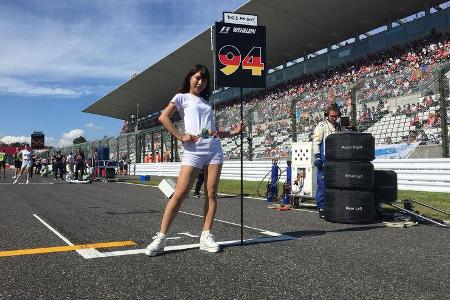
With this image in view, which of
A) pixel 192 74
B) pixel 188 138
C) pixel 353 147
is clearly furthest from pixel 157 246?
pixel 353 147

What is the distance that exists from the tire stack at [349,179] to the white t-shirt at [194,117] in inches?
106

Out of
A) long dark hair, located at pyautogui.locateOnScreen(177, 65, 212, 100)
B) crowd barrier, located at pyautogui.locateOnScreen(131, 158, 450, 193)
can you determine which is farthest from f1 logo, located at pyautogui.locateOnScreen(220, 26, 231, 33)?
crowd barrier, located at pyautogui.locateOnScreen(131, 158, 450, 193)

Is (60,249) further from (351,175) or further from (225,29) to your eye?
(351,175)

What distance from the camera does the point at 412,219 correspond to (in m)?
6.42

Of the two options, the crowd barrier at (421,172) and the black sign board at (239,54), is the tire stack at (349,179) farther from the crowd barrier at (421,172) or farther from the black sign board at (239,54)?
the crowd barrier at (421,172)

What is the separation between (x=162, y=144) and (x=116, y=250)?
22597 millimetres

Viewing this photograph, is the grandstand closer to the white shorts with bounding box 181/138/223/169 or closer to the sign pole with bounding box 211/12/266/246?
the sign pole with bounding box 211/12/266/246

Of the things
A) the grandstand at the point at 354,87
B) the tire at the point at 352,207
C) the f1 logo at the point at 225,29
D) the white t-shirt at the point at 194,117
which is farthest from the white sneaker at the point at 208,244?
the grandstand at the point at 354,87

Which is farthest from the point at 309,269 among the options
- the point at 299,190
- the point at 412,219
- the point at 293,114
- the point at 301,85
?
the point at 301,85

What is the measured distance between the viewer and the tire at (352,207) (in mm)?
6250

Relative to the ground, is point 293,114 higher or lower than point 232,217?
higher

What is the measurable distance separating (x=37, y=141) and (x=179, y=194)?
66.0 meters

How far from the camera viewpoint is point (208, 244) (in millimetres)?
4383

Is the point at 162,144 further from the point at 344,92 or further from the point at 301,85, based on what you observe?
the point at 344,92
